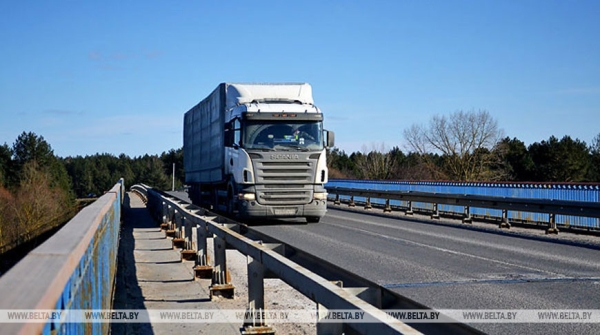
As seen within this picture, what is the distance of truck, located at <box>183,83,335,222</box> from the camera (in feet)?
62.5

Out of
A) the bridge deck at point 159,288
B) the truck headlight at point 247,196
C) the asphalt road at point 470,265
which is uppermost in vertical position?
the truck headlight at point 247,196

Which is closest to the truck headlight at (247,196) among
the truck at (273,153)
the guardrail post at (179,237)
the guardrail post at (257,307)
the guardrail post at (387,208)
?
the truck at (273,153)

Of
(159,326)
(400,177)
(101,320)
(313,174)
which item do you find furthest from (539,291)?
(400,177)

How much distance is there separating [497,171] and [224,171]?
145ft

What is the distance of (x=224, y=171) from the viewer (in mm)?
20953

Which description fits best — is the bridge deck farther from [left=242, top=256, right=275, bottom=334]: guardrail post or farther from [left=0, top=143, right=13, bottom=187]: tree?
[left=0, top=143, right=13, bottom=187]: tree

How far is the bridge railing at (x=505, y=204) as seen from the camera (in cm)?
1803

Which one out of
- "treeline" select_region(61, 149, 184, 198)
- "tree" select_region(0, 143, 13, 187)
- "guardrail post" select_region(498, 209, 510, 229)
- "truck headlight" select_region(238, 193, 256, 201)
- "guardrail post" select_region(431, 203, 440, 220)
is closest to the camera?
"truck headlight" select_region(238, 193, 256, 201)

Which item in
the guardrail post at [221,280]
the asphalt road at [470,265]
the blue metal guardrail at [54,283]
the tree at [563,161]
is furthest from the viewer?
the tree at [563,161]

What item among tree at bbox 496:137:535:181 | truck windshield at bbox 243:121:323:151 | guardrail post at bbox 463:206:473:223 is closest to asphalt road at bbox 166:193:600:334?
truck windshield at bbox 243:121:323:151

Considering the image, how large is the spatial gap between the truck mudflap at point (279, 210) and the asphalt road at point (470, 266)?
460 millimetres

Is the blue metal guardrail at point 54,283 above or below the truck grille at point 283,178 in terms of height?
below

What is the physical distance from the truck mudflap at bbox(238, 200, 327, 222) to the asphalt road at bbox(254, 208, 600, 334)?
0.46 meters

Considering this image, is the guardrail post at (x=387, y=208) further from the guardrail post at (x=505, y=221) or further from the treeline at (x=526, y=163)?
the treeline at (x=526, y=163)
